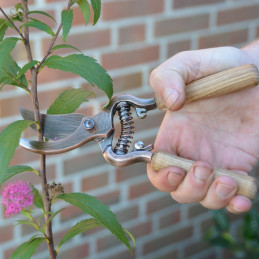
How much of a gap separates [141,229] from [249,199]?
72 centimetres

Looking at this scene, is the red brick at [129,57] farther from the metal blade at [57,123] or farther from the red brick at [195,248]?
the red brick at [195,248]

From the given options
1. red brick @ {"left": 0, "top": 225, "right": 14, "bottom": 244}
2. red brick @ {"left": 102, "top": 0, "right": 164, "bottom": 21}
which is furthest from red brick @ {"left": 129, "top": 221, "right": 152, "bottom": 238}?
red brick @ {"left": 102, "top": 0, "right": 164, "bottom": 21}

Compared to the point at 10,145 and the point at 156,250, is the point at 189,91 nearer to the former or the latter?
the point at 10,145

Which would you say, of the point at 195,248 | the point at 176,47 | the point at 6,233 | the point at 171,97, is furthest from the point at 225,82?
the point at 195,248

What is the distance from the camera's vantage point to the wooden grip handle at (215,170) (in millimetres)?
766

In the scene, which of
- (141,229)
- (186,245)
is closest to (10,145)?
(141,229)

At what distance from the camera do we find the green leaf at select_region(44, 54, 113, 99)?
60 cm

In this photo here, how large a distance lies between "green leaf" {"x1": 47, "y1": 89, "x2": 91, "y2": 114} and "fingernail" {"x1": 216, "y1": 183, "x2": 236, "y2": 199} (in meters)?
0.26

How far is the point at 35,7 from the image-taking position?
1132mm

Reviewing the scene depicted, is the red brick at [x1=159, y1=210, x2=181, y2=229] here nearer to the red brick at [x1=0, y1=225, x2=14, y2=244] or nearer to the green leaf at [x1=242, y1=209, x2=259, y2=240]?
the green leaf at [x1=242, y1=209, x2=259, y2=240]

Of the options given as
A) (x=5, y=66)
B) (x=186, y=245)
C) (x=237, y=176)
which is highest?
(x=5, y=66)

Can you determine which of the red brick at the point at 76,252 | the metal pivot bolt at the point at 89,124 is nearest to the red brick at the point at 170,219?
the red brick at the point at 76,252

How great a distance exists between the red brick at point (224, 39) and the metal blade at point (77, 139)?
0.76m

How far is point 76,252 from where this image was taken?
4.50 ft
